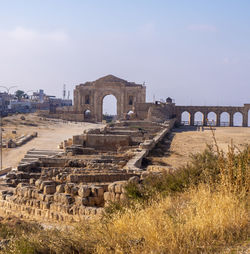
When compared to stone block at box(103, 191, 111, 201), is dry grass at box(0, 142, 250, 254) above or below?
above

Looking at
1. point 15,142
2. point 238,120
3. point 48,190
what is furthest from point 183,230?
point 238,120

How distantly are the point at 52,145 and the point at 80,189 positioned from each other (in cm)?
2158

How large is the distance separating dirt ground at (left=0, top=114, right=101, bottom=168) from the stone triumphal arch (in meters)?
6.95

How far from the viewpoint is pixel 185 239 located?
14.7 feet

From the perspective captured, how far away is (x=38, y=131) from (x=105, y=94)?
58.8 feet

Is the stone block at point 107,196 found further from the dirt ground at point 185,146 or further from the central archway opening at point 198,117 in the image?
the central archway opening at point 198,117

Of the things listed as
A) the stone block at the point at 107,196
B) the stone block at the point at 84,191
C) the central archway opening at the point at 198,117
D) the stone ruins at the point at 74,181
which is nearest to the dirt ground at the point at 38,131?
the stone ruins at the point at 74,181

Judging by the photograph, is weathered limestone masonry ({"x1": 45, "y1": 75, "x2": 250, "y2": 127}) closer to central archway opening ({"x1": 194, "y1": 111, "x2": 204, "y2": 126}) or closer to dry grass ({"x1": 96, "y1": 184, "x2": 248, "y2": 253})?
central archway opening ({"x1": 194, "y1": 111, "x2": 204, "y2": 126})

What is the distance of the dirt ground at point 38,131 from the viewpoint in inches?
1030

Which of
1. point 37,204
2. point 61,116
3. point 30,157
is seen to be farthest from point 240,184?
point 61,116

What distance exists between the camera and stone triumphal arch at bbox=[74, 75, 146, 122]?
186 feet

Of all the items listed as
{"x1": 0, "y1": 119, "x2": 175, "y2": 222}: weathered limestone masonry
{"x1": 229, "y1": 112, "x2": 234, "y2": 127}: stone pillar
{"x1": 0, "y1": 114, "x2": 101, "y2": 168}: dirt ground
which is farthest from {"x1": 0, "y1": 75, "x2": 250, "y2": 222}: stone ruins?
{"x1": 229, "y1": 112, "x2": 234, "y2": 127}: stone pillar

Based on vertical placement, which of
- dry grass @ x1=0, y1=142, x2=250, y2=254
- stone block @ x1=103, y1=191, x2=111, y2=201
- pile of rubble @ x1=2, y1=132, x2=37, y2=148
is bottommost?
pile of rubble @ x1=2, y1=132, x2=37, y2=148

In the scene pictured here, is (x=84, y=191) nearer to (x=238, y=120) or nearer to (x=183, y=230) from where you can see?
(x=183, y=230)
